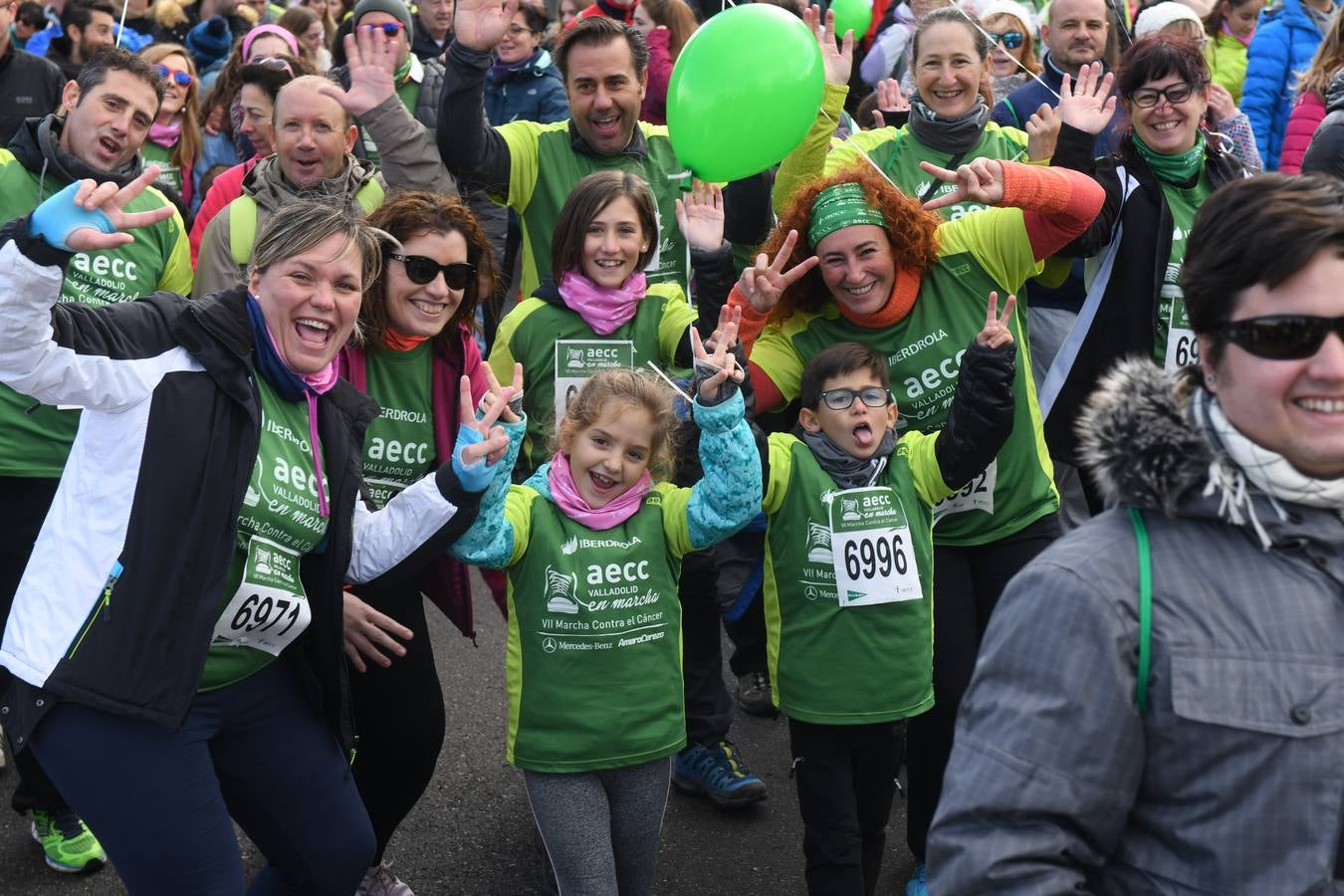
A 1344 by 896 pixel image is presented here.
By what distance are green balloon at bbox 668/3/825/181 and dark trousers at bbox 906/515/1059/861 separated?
4.45 ft

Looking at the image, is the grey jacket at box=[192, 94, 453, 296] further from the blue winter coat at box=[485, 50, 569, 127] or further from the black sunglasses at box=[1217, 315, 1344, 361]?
the black sunglasses at box=[1217, 315, 1344, 361]

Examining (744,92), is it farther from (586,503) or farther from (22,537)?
(22,537)

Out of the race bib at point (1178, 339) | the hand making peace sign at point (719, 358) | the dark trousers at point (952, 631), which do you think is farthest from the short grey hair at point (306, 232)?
the race bib at point (1178, 339)

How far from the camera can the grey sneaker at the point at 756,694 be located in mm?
5516

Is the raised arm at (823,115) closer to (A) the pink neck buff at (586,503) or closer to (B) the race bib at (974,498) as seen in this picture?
(B) the race bib at (974,498)

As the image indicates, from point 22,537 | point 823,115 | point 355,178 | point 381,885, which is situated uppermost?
point 823,115

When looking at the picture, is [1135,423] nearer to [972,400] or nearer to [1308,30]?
[972,400]

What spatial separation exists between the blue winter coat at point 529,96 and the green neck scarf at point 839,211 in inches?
110

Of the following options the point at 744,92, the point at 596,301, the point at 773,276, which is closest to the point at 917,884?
the point at 773,276

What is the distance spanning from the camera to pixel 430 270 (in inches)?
161

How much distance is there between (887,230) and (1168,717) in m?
2.66

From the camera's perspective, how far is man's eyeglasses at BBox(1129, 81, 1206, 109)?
4609mm

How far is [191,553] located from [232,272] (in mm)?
1836

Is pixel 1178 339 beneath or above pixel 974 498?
above
